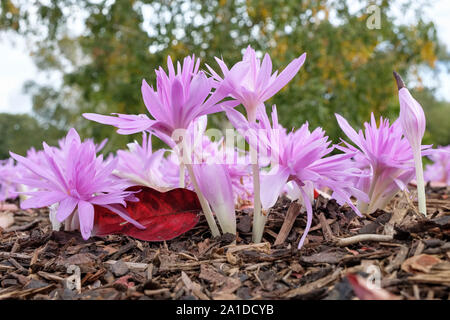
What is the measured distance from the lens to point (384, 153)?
1.06 m

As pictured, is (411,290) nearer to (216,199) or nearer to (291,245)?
(291,245)

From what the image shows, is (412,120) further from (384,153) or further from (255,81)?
(255,81)

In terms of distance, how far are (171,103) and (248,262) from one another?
41cm

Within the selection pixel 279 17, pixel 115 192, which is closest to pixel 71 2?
pixel 279 17

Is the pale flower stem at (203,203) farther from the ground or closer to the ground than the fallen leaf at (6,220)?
farther from the ground

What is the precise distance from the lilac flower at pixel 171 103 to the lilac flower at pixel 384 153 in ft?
1.22

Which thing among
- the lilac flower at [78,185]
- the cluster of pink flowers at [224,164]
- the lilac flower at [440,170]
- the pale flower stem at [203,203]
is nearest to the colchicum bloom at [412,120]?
the cluster of pink flowers at [224,164]

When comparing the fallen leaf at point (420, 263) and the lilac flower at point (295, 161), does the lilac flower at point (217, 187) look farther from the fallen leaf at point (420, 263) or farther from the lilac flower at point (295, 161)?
the fallen leaf at point (420, 263)

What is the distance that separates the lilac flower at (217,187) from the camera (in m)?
0.97

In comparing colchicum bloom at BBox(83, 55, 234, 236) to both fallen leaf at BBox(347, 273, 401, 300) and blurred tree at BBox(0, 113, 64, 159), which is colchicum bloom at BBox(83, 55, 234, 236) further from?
blurred tree at BBox(0, 113, 64, 159)

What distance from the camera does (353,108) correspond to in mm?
5016

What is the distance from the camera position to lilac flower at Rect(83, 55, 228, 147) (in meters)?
0.87
